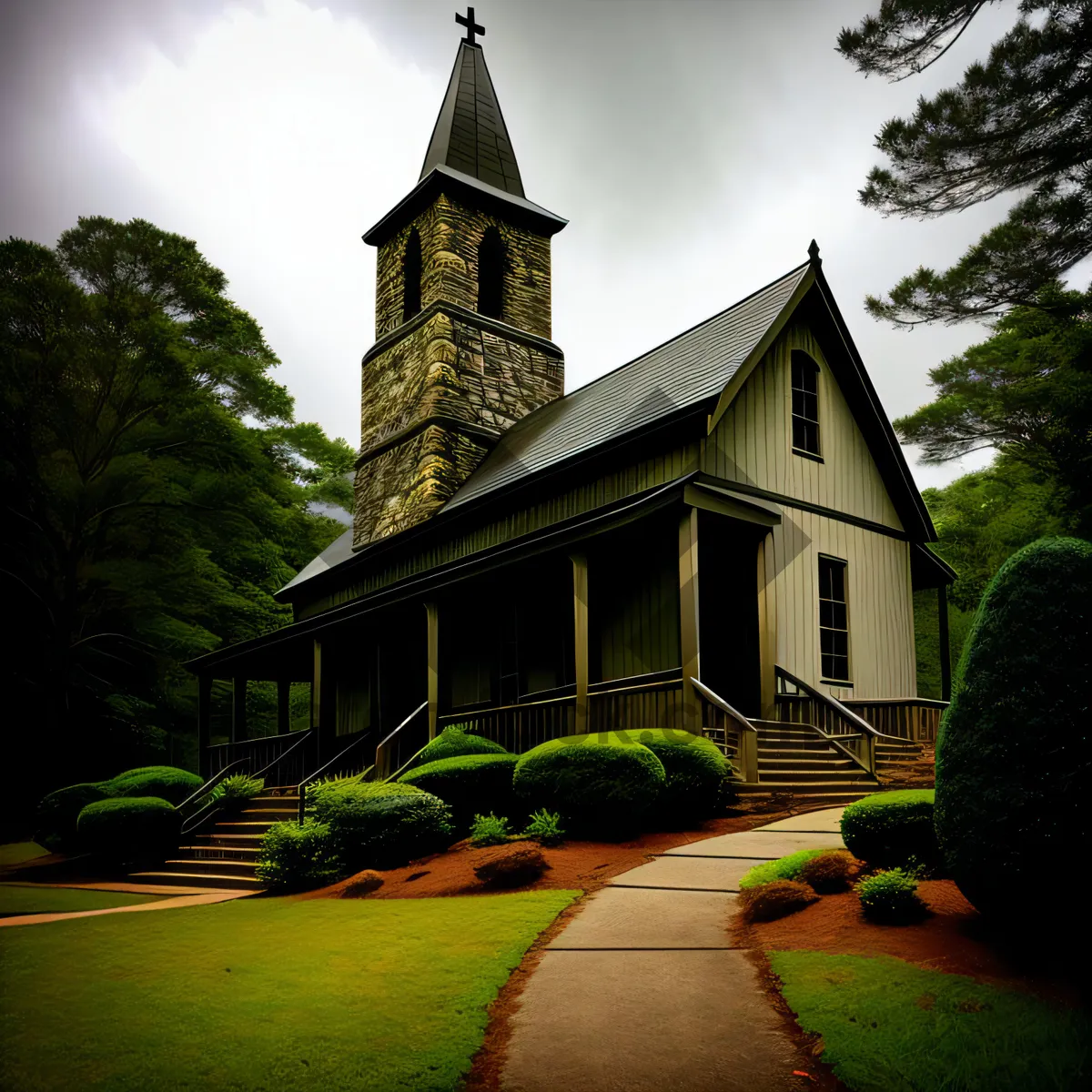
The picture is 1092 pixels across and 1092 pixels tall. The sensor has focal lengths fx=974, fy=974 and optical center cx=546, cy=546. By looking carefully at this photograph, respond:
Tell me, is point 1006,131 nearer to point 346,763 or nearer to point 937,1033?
point 937,1033

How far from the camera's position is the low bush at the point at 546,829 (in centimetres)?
976

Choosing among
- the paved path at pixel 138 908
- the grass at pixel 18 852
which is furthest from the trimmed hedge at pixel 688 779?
the grass at pixel 18 852

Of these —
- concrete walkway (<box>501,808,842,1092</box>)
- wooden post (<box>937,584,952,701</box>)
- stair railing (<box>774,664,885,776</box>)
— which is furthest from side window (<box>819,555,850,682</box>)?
concrete walkway (<box>501,808,842,1092</box>)

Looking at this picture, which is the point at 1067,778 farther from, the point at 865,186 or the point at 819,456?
the point at 819,456

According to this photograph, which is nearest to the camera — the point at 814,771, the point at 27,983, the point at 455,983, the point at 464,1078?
the point at 464,1078

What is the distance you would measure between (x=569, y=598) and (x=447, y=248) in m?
11.3

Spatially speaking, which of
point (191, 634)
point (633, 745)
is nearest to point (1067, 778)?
point (633, 745)

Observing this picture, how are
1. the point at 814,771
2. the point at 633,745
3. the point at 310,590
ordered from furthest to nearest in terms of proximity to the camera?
the point at 310,590, the point at 814,771, the point at 633,745

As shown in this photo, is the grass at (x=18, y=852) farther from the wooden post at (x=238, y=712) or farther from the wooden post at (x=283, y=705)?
the wooden post at (x=283, y=705)

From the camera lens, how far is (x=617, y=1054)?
4332 millimetres

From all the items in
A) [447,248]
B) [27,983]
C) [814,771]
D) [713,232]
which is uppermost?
[447,248]

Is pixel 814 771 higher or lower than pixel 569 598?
lower

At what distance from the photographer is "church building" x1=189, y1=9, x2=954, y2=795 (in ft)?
43.5

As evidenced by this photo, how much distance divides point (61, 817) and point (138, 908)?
7104 millimetres
